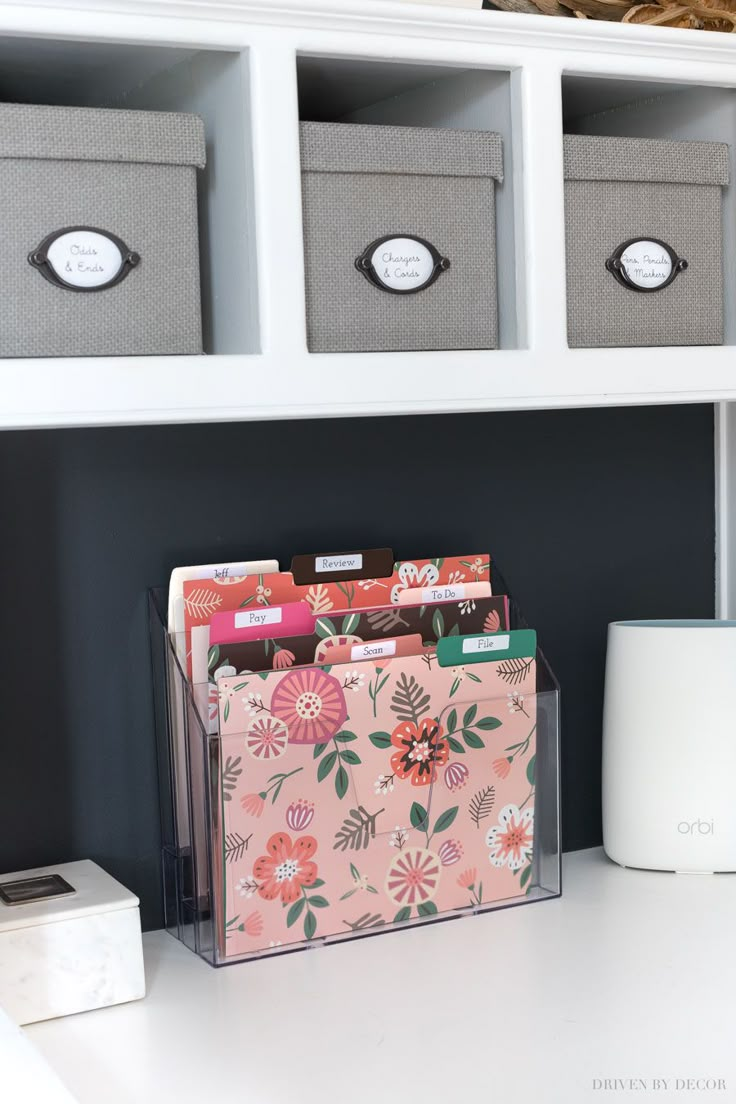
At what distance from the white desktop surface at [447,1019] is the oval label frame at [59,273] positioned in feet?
2.08

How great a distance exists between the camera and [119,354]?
1.03m

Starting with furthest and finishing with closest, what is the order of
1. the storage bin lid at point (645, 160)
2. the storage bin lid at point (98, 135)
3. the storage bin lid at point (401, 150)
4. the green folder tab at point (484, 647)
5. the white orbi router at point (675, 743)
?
1. the white orbi router at point (675, 743)
2. the green folder tab at point (484, 647)
3. the storage bin lid at point (645, 160)
4. the storage bin lid at point (401, 150)
5. the storage bin lid at point (98, 135)

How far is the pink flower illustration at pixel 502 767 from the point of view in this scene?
1.33m

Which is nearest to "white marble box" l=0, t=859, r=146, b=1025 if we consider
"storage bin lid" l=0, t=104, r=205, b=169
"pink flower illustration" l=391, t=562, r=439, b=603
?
"pink flower illustration" l=391, t=562, r=439, b=603

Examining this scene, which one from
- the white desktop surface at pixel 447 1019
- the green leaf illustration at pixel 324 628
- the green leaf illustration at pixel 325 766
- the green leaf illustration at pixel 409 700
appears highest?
the green leaf illustration at pixel 324 628

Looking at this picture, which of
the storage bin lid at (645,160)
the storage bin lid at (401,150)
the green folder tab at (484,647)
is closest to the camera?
the storage bin lid at (401,150)

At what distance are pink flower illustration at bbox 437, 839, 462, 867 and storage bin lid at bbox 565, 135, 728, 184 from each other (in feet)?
2.20

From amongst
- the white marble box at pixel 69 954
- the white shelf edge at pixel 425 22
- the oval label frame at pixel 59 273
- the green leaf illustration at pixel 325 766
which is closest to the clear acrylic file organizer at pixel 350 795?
the green leaf illustration at pixel 325 766

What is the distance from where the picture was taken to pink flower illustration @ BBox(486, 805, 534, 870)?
4.40ft

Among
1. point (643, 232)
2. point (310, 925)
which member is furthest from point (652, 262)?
point (310, 925)

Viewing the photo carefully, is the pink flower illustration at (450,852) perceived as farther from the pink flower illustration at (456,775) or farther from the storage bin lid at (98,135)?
the storage bin lid at (98,135)

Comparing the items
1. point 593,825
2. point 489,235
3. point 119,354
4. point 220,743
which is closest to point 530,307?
point 489,235

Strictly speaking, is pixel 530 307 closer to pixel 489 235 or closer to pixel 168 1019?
pixel 489 235

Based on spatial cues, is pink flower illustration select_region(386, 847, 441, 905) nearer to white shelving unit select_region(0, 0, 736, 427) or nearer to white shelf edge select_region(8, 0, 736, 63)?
white shelving unit select_region(0, 0, 736, 427)
